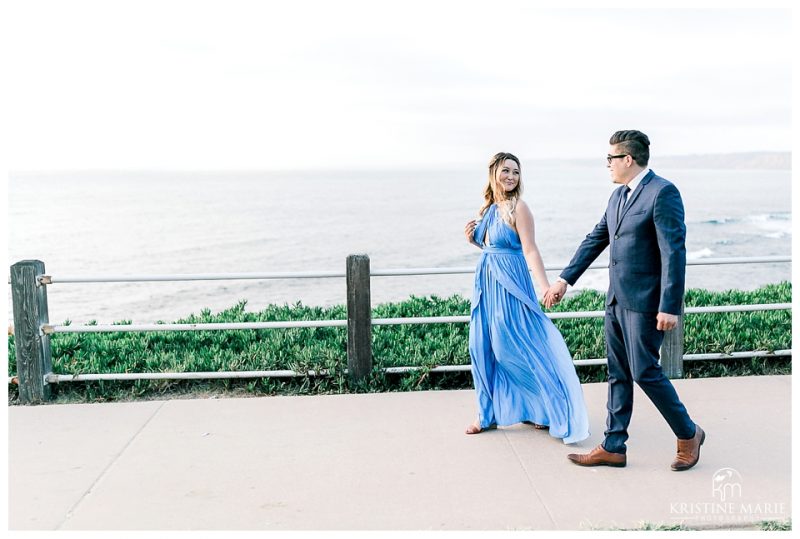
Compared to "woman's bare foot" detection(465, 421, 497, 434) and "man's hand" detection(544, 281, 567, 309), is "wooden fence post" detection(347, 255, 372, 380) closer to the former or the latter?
"woman's bare foot" detection(465, 421, 497, 434)

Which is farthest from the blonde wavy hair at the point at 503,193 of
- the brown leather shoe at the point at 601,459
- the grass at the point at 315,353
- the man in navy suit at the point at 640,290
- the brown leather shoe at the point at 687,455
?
the grass at the point at 315,353

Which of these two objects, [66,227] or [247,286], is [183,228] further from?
[247,286]

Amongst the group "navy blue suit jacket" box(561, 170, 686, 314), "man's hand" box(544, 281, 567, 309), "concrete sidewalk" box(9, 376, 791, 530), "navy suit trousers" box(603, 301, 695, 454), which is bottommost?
"concrete sidewalk" box(9, 376, 791, 530)

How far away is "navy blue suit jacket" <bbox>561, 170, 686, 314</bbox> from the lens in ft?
14.1

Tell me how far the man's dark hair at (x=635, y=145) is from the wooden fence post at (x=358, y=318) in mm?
2237

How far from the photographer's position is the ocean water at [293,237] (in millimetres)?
32719

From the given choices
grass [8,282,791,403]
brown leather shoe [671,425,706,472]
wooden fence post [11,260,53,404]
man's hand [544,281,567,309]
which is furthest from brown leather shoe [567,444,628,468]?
wooden fence post [11,260,53,404]

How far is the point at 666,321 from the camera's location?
14.0 ft

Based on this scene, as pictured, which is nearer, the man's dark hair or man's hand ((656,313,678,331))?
man's hand ((656,313,678,331))

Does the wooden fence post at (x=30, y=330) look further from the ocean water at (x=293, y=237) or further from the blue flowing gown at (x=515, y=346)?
the ocean water at (x=293, y=237)

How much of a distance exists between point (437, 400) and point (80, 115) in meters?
71.5

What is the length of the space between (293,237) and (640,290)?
4785 cm

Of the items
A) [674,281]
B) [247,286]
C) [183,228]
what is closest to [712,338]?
[674,281]

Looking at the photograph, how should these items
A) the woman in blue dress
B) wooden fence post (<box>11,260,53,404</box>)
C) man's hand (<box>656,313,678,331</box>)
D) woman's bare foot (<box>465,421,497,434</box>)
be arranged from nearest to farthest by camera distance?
man's hand (<box>656,313,678,331</box>)
the woman in blue dress
woman's bare foot (<box>465,421,497,434</box>)
wooden fence post (<box>11,260,53,404</box>)
